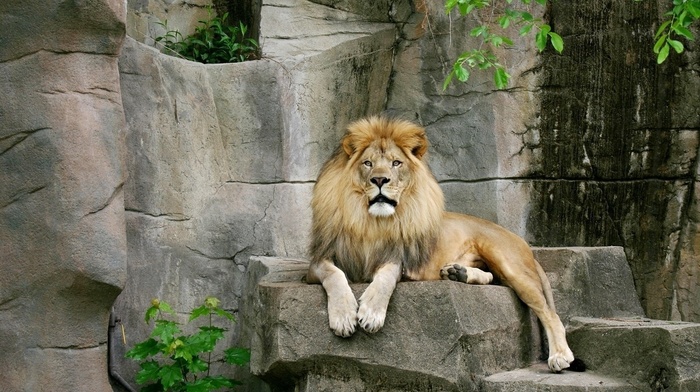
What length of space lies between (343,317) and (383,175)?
3.18 ft

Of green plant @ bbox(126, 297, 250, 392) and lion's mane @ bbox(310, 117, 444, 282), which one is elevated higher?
lion's mane @ bbox(310, 117, 444, 282)

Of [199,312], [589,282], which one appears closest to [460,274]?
[589,282]

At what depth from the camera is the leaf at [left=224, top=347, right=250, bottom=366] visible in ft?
24.2

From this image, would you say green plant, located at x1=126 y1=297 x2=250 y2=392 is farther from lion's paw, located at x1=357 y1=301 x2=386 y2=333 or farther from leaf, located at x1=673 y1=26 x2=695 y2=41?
leaf, located at x1=673 y1=26 x2=695 y2=41

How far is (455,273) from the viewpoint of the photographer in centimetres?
666

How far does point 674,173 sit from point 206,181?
13.2ft

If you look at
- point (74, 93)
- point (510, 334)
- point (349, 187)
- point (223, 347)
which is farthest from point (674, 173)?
point (74, 93)

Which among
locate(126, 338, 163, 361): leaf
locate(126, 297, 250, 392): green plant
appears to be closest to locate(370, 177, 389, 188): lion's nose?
locate(126, 297, 250, 392): green plant

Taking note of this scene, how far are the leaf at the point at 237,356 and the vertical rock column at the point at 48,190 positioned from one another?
1.16 metres

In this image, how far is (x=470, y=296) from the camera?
6.35 meters

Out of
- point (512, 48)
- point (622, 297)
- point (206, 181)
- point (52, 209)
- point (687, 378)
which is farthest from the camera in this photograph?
point (512, 48)

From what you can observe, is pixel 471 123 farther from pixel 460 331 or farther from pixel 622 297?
pixel 460 331

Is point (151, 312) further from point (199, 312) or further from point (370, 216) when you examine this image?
point (370, 216)

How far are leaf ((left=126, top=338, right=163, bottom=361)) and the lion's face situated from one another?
78.2 inches
